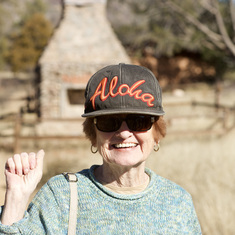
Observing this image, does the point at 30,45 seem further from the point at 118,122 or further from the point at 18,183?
the point at 18,183

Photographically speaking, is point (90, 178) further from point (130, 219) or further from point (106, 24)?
point (106, 24)

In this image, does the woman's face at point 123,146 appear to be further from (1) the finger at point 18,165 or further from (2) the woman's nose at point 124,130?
(1) the finger at point 18,165

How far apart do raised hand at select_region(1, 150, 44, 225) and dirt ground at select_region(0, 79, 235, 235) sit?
2712 millimetres

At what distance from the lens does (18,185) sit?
1.57 m

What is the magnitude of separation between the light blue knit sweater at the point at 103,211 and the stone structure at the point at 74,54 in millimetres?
9394

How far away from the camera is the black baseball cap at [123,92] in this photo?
66.7 inches

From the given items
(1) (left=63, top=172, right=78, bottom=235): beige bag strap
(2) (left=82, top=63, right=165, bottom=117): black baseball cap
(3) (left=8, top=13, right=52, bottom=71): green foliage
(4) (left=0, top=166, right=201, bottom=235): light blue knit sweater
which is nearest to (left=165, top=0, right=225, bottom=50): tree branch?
(2) (left=82, top=63, right=165, bottom=117): black baseball cap

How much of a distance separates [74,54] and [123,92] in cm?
977

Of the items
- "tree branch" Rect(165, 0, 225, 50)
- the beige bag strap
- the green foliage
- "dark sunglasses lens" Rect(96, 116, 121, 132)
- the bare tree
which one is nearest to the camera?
the beige bag strap

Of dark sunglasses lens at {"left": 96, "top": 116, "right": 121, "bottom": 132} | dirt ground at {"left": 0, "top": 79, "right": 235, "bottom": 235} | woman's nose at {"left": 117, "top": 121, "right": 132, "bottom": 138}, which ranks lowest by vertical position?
dirt ground at {"left": 0, "top": 79, "right": 235, "bottom": 235}

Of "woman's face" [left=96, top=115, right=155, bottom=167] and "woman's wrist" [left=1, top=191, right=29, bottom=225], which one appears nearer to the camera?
"woman's wrist" [left=1, top=191, right=29, bottom=225]

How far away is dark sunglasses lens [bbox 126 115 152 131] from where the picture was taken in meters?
1.77

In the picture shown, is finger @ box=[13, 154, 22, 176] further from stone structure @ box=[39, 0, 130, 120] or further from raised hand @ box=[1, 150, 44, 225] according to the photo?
stone structure @ box=[39, 0, 130, 120]

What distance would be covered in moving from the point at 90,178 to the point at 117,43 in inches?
393
